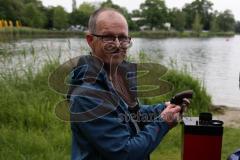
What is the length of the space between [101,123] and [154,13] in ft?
295

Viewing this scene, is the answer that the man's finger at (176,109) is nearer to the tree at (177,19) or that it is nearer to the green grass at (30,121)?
the green grass at (30,121)

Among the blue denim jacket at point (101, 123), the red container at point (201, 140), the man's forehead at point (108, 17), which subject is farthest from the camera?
the red container at point (201, 140)

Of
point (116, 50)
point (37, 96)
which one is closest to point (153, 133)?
point (116, 50)

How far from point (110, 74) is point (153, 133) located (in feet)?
1.04

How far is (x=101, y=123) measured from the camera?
1516 mm

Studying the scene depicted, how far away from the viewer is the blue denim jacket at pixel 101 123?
151 centimetres

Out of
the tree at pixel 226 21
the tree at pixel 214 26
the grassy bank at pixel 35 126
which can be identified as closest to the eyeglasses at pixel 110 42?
the grassy bank at pixel 35 126

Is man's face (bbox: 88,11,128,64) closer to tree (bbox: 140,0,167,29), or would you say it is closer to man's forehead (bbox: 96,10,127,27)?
man's forehead (bbox: 96,10,127,27)

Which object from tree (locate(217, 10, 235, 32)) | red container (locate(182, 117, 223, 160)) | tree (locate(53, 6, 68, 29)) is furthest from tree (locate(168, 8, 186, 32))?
red container (locate(182, 117, 223, 160))

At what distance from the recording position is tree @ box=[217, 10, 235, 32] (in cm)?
10294

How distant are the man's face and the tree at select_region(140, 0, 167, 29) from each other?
87032 mm

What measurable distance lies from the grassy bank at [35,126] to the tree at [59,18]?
4860 cm

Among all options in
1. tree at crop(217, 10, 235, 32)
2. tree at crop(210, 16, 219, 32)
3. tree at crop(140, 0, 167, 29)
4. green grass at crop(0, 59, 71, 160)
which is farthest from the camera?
tree at crop(217, 10, 235, 32)

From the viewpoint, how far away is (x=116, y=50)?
1.66 m
